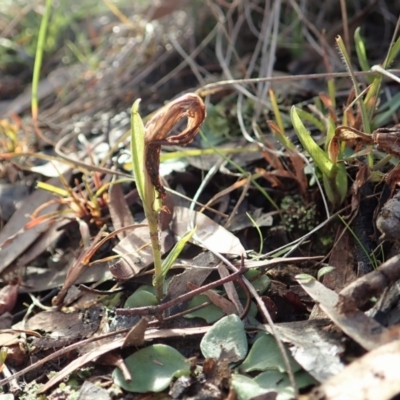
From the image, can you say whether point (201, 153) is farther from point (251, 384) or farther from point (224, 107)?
point (251, 384)

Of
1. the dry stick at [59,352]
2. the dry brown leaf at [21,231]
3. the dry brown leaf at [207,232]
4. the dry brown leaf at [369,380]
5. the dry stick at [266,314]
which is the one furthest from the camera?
the dry brown leaf at [21,231]

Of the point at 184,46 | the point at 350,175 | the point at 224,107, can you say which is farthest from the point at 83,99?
the point at 350,175

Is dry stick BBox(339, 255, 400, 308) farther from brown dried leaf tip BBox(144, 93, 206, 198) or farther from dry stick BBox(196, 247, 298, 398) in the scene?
brown dried leaf tip BBox(144, 93, 206, 198)

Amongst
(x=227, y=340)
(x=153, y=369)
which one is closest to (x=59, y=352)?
(x=153, y=369)

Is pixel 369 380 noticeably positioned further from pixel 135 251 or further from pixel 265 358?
pixel 135 251

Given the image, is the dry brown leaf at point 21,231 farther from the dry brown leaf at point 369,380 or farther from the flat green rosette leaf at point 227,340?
the dry brown leaf at point 369,380

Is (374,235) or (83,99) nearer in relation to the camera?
(374,235)

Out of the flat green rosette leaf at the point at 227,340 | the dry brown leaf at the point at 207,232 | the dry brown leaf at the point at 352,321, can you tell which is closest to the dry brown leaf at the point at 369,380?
the dry brown leaf at the point at 352,321

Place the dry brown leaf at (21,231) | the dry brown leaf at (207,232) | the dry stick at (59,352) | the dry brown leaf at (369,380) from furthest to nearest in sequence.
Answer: the dry brown leaf at (21,231) → the dry brown leaf at (207,232) → the dry stick at (59,352) → the dry brown leaf at (369,380)
